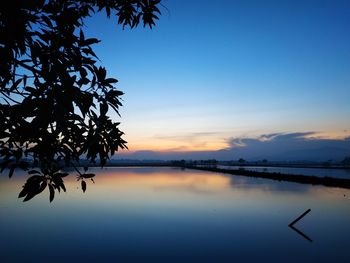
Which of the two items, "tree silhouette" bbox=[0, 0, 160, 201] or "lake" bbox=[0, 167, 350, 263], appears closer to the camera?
"tree silhouette" bbox=[0, 0, 160, 201]

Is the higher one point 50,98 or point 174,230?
point 50,98

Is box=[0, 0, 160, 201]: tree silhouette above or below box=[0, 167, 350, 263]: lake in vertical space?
above

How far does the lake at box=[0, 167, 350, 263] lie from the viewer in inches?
529

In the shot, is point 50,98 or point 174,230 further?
point 174,230

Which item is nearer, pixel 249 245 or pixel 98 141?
pixel 98 141

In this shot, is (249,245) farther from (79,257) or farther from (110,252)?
(79,257)

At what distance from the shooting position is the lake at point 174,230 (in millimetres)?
13438

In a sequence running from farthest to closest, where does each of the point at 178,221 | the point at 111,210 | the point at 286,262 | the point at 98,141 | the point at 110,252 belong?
the point at 111,210
the point at 178,221
the point at 110,252
the point at 286,262
the point at 98,141

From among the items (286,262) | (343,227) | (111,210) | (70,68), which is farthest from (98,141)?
(111,210)

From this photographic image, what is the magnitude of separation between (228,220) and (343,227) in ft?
22.4

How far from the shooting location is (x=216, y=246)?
1462cm

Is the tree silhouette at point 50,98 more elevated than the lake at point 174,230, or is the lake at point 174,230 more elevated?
the tree silhouette at point 50,98

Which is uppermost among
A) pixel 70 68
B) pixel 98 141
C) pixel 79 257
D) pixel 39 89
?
pixel 70 68

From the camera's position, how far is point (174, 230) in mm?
17672
